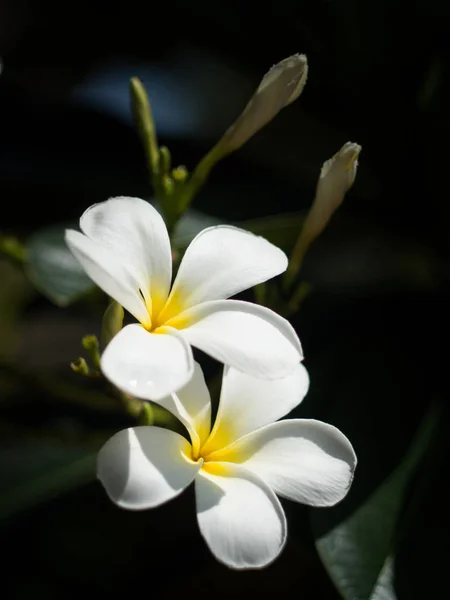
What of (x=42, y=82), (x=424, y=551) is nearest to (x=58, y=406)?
(x=42, y=82)

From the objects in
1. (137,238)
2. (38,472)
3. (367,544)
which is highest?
(137,238)

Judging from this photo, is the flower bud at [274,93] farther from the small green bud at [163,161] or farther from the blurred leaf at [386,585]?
the blurred leaf at [386,585]

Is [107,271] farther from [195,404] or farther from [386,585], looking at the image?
[386,585]

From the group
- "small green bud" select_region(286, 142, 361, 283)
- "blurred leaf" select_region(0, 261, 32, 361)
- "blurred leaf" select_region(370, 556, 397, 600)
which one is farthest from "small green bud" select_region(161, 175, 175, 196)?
"blurred leaf" select_region(0, 261, 32, 361)

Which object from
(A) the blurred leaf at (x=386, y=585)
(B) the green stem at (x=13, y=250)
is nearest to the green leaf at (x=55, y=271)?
(B) the green stem at (x=13, y=250)

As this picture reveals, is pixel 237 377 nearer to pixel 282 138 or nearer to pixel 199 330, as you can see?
pixel 199 330

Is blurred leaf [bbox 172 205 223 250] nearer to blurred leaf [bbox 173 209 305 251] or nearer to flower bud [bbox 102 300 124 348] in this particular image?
blurred leaf [bbox 173 209 305 251]

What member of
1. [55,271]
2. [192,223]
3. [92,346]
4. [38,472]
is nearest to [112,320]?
[92,346]
